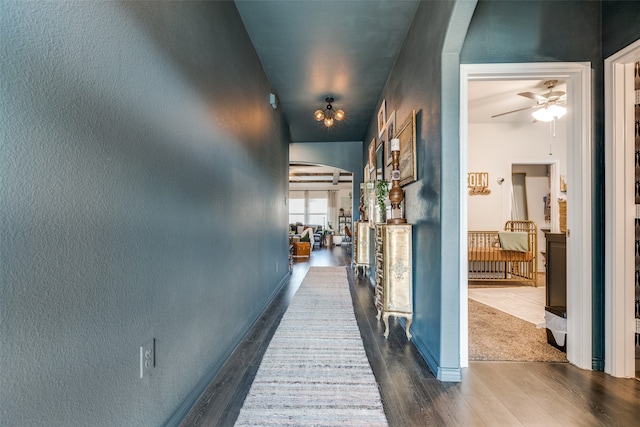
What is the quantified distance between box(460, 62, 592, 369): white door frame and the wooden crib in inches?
104

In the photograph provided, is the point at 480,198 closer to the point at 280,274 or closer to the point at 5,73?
the point at 280,274

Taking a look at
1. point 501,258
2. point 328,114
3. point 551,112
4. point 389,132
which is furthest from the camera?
point 501,258

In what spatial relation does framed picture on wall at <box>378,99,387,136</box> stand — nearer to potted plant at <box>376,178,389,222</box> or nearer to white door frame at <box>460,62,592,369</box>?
potted plant at <box>376,178,389,222</box>

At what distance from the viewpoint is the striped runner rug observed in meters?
1.37

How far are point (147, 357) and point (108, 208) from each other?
65 cm

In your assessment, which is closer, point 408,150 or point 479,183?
point 408,150

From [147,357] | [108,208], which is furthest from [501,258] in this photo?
[108,208]

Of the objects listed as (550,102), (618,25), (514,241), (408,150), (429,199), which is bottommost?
(514,241)

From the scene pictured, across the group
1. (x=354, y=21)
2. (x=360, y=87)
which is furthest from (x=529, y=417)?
(x=360, y=87)

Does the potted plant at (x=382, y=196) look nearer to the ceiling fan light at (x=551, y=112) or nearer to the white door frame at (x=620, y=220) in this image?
the white door frame at (x=620, y=220)

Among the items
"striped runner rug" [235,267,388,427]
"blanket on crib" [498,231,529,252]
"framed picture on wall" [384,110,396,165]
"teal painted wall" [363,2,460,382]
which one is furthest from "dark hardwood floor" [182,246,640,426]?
"blanket on crib" [498,231,529,252]

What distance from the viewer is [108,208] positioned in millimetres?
935

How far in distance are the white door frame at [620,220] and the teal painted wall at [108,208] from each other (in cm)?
261

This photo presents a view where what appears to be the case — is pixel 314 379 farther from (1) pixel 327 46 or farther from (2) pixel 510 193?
(2) pixel 510 193
